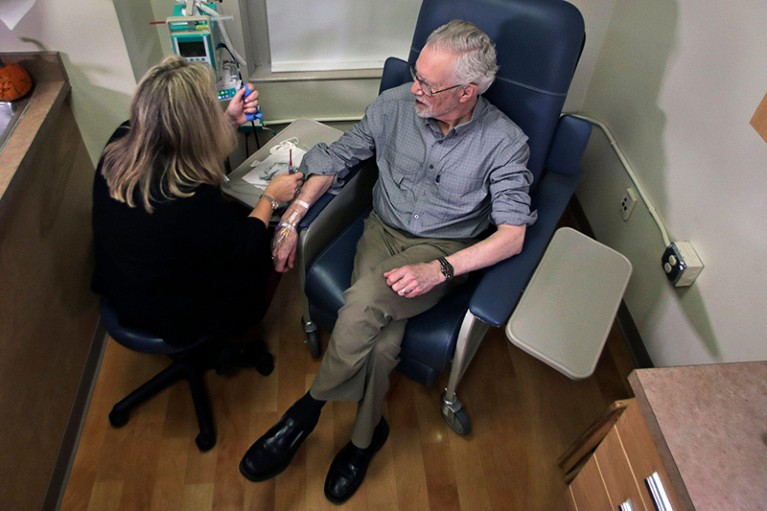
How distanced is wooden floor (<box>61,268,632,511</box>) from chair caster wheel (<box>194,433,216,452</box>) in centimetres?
2

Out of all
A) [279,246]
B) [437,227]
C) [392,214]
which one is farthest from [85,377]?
[437,227]

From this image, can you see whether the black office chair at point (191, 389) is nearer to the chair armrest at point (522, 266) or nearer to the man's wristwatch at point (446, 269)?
the man's wristwatch at point (446, 269)

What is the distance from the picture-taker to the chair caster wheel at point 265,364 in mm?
1790

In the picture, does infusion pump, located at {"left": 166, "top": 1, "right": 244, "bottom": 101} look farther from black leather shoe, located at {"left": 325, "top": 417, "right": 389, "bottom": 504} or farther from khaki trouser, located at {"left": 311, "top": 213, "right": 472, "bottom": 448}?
black leather shoe, located at {"left": 325, "top": 417, "right": 389, "bottom": 504}

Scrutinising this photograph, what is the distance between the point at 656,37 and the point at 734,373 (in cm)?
133

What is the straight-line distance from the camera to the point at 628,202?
6.31 feet

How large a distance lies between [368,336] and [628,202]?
44.8 inches

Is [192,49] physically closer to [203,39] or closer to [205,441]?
[203,39]

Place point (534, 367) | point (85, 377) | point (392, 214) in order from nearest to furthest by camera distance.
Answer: point (392, 214), point (85, 377), point (534, 367)

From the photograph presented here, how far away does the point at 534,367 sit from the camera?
1.87m

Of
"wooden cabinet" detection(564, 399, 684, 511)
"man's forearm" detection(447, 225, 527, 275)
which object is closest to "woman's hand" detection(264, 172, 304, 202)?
"man's forearm" detection(447, 225, 527, 275)

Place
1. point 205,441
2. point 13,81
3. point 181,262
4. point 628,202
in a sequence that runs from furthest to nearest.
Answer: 1. point 628,202
2. point 205,441
3. point 13,81
4. point 181,262

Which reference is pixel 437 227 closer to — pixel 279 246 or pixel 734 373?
pixel 279 246

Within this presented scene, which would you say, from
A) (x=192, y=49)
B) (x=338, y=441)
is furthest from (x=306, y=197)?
(x=338, y=441)
